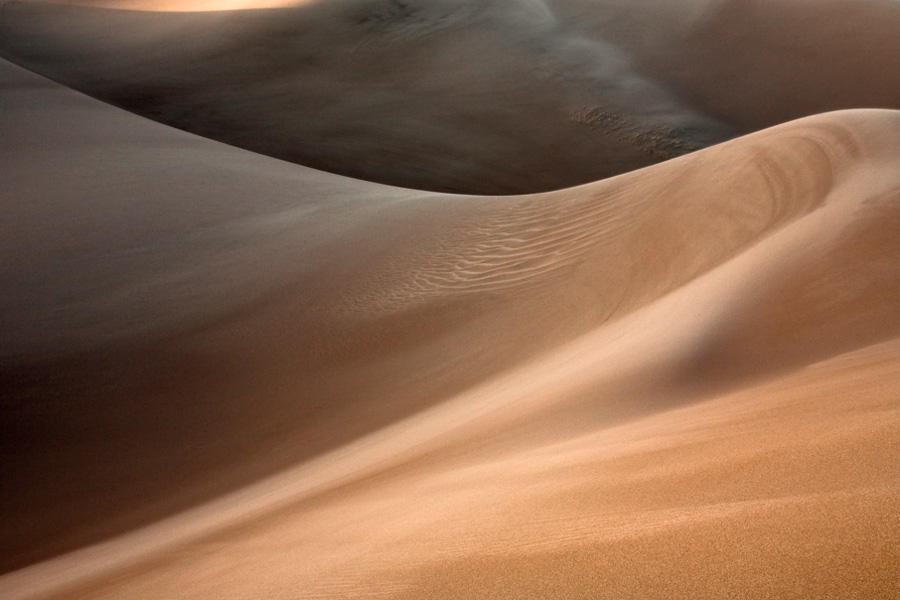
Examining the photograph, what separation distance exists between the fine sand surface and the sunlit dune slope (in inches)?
211

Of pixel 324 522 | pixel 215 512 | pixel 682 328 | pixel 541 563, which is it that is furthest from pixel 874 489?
Answer: pixel 215 512

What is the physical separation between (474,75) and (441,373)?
1385 centimetres

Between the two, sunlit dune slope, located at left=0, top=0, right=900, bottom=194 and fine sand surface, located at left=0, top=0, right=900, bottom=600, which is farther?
sunlit dune slope, located at left=0, top=0, right=900, bottom=194

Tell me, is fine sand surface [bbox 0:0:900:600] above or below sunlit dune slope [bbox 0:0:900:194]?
below

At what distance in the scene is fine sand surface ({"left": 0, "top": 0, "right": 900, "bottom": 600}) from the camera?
1604 millimetres

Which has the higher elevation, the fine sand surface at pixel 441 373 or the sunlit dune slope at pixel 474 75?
the sunlit dune slope at pixel 474 75

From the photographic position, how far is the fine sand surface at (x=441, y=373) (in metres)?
1.60

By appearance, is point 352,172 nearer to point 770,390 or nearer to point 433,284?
point 433,284

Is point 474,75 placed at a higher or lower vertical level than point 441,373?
higher

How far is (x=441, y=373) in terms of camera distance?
579cm

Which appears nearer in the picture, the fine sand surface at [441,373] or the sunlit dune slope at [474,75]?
the fine sand surface at [441,373]

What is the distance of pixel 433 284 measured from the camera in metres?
7.12

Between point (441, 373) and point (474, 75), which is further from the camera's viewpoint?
point (474, 75)

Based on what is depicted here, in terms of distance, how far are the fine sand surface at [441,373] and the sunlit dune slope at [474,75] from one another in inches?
211
